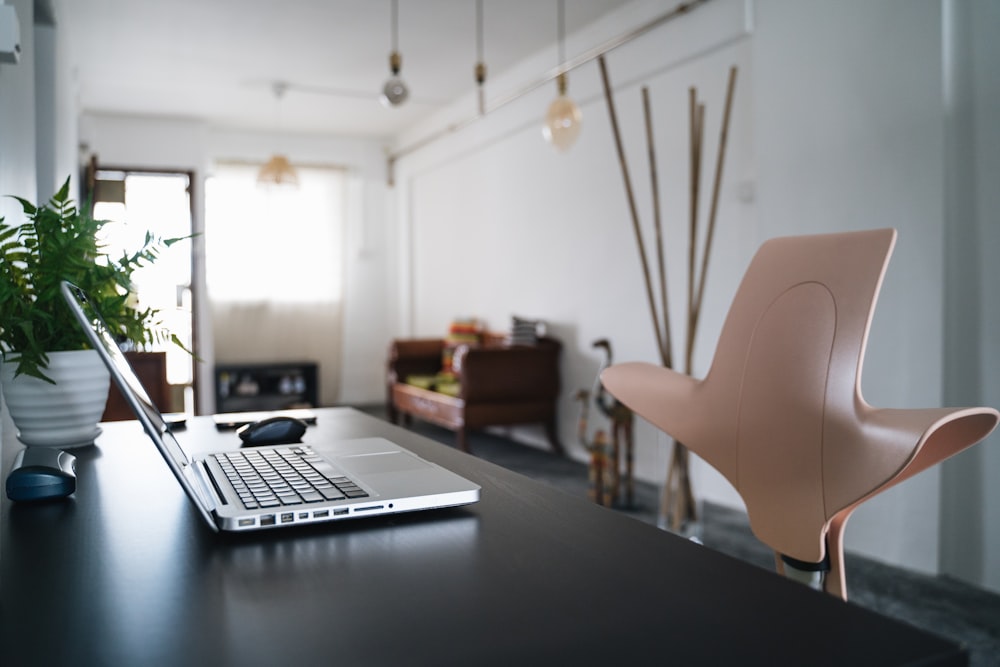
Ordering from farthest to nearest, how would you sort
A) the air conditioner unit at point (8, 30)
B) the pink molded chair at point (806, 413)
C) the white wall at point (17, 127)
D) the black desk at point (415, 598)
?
the white wall at point (17, 127)
the pink molded chair at point (806, 413)
the air conditioner unit at point (8, 30)
the black desk at point (415, 598)

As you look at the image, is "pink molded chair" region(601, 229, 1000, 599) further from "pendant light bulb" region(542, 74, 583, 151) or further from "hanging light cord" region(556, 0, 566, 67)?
"hanging light cord" region(556, 0, 566, 67)

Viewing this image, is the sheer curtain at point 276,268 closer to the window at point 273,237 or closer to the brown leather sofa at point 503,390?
the window at point 273,237

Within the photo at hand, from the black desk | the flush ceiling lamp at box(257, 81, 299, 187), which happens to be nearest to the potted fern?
the black desk

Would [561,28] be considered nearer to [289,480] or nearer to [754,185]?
[754,185]

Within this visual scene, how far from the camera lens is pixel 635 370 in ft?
5.95

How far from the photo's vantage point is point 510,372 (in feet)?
15.7

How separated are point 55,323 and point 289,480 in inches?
20.9

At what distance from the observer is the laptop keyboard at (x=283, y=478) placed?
730mm

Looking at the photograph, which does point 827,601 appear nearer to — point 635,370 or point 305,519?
point 305,519

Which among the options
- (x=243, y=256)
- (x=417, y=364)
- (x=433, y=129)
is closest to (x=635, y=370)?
(x=417, y=364)

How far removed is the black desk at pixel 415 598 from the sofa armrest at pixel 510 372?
3924 millimetres

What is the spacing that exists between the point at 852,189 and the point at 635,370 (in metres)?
1.55

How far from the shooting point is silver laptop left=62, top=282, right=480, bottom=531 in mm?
648

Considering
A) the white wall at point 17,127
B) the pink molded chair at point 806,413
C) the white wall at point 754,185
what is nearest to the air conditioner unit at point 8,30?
the white wall at point 17,127
